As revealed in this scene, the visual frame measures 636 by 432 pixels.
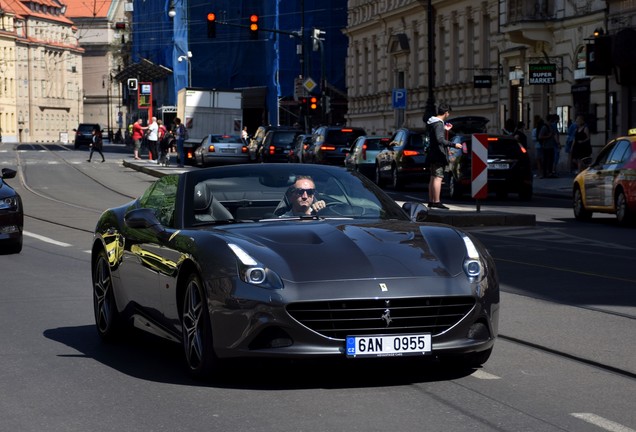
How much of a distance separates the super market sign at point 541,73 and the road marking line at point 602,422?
126ft

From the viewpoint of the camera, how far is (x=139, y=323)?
382 inches

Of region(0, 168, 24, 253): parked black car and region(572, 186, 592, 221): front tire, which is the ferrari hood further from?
region(572, 186, 592, 221): front tire

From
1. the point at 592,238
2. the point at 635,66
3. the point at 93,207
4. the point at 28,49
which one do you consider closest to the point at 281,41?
the point at 635,66

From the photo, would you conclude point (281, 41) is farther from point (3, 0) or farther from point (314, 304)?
point (3, 0)

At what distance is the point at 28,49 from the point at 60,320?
182m

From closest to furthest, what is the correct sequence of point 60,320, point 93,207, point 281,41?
point 60,320
point 93,207
point 281,41

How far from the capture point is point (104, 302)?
34.3 feet

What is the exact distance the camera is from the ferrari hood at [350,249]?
26.3 ft

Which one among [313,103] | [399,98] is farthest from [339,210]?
[313,103]

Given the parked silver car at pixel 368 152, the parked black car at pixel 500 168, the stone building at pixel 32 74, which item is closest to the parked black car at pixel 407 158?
the parked silver car at pixel 368 152

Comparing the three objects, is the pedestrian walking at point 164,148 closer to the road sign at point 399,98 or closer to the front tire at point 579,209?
the road sign at point 399,98

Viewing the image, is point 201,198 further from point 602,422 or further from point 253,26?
point 253,26

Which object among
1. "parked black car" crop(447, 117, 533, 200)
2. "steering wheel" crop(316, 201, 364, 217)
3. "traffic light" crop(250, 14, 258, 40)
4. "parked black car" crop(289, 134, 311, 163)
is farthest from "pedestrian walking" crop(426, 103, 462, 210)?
"traffic light" crop(250, 14, 258, 40)

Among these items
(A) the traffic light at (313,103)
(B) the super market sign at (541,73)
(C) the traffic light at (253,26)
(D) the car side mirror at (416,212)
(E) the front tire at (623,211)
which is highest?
(C) the traffic light at (253,26)
